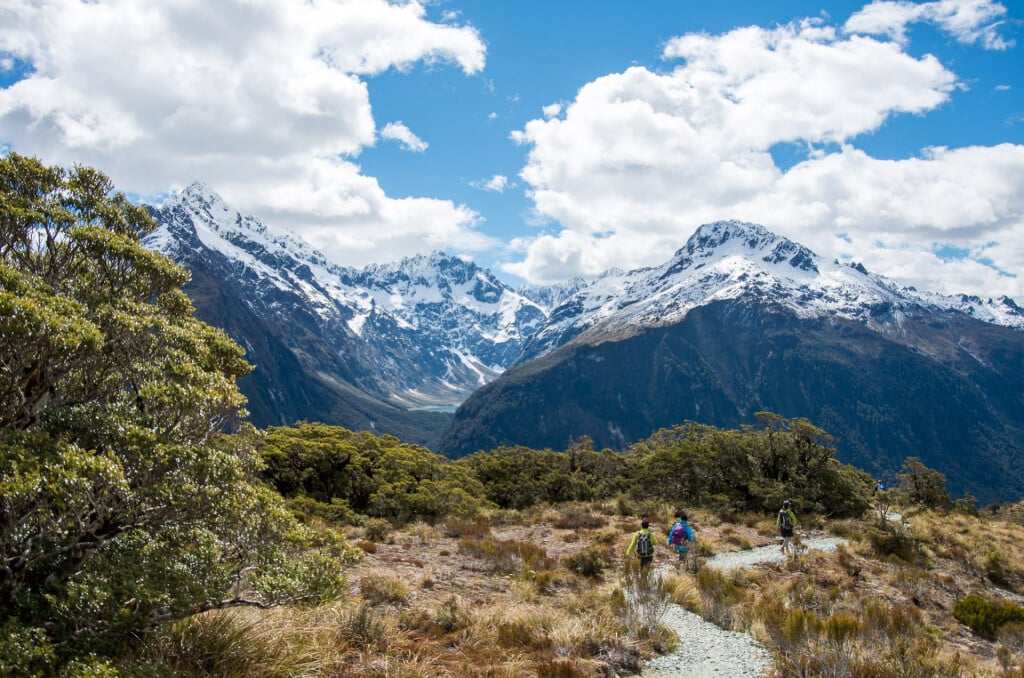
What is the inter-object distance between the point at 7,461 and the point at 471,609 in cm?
1009

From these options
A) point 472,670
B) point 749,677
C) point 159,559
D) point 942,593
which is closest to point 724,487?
point 942,593

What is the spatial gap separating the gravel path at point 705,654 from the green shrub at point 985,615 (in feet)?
26.3

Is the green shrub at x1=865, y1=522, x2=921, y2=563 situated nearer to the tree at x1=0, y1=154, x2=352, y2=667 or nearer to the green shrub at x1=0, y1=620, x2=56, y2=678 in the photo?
the tree at x1=0, y1=154, x2=352, y2=667

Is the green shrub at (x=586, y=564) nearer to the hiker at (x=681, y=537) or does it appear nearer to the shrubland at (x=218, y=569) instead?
the shrubland at (x=218, y=569)

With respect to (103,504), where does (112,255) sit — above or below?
above

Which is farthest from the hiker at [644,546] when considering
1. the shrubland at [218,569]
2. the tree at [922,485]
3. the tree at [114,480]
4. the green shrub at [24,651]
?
the tree at [922,485]

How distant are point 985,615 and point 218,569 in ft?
67.4

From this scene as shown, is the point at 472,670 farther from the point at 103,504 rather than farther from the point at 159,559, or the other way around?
the point at 103,504

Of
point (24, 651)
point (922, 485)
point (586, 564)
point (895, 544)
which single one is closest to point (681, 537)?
point (586, 564)

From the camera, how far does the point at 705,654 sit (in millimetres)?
12602

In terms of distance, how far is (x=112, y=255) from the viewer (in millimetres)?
10766

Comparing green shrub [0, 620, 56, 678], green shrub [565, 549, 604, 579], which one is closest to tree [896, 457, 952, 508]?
green shrub [565, 549, 604, 579]

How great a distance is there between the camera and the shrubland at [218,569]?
715 centimetres

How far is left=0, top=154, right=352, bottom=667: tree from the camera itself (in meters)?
6.89
